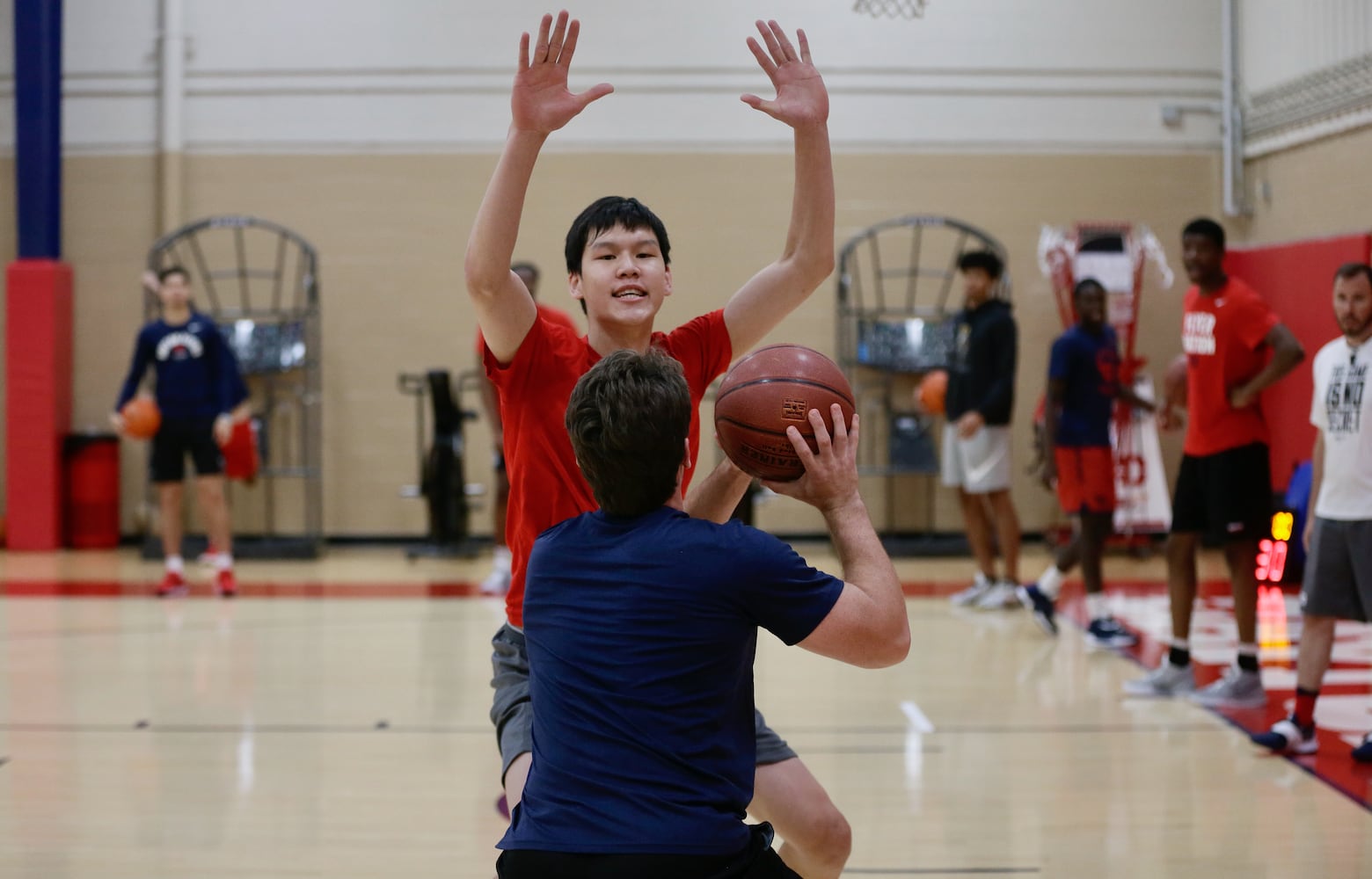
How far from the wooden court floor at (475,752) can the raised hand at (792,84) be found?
1815 mm

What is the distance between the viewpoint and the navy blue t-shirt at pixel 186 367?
Result: 7.80 m

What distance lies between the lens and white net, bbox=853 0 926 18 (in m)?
9.34

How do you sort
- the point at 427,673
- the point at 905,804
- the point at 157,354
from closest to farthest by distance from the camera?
the point at 905,804
the point at 427,673
the point at 157,354

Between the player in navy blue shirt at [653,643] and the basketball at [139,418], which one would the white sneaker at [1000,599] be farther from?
the player in navy blue shirt at [653,643]

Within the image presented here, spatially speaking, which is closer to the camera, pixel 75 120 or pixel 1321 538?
pixel 1321 538

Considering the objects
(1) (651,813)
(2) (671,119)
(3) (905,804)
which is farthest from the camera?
(2) (671,119)

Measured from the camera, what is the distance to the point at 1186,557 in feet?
17.4

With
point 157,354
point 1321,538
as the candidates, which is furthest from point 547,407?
point 157,354

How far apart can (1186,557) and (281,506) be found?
22.9ft

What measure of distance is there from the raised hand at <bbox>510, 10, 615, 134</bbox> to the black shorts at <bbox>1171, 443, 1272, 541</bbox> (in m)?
3.42

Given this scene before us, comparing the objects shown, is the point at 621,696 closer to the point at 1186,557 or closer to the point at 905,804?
the point at 905,804

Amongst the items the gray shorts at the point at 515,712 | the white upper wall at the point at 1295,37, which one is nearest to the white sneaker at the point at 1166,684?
the gray shorts at the point at 515,712

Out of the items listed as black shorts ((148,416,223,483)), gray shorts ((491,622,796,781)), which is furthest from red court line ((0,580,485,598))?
gray shorts ((491,622,796,781))

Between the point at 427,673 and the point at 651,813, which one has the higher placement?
the point at 651,813
